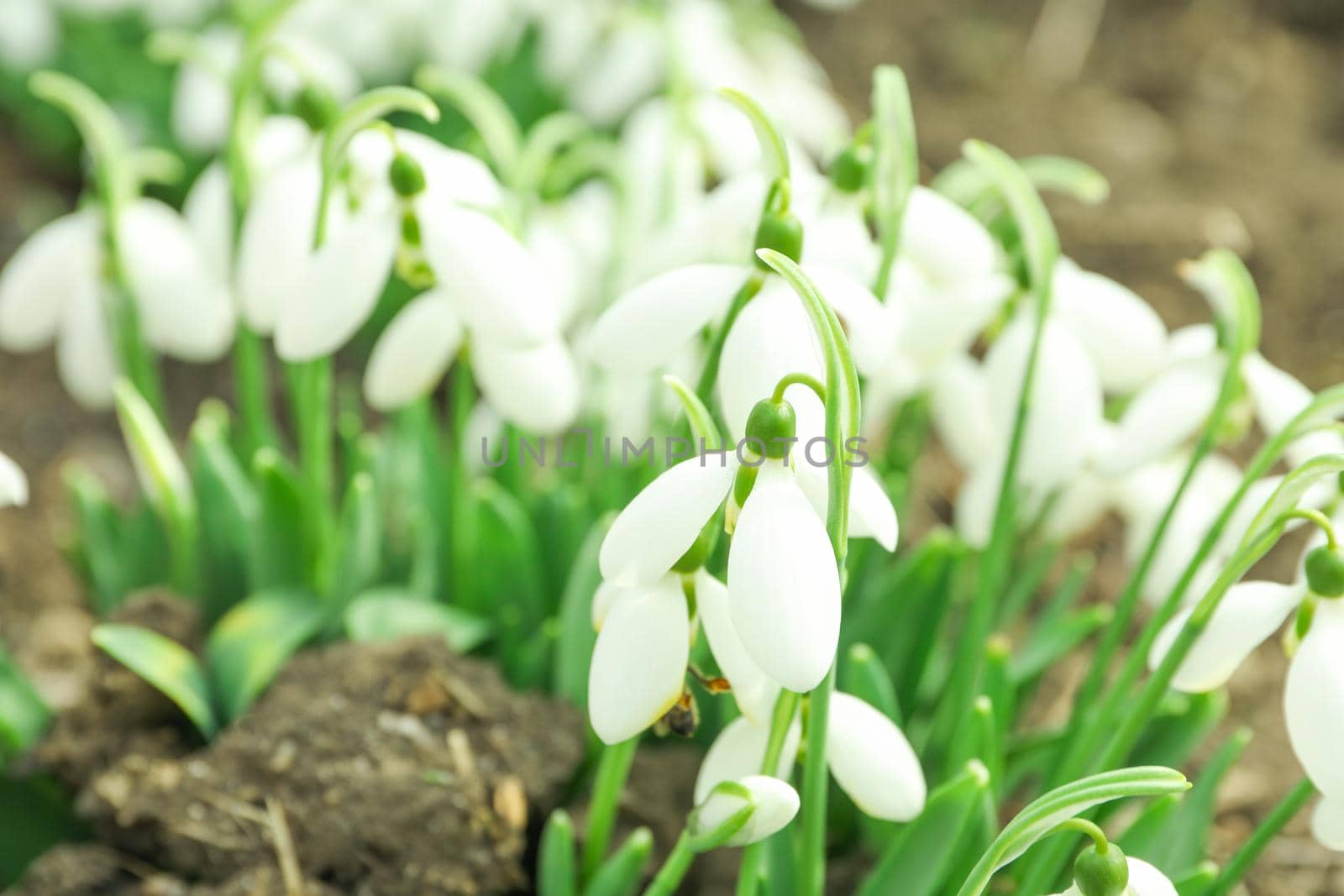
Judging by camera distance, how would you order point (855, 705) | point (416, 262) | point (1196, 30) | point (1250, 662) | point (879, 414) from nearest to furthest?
point (855, 705), point (416, 262), point (879, 414), point (1250, 662), point (1196, 30)

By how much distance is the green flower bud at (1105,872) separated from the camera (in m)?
0.76

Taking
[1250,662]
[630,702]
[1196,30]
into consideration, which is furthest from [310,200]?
[1196,30]

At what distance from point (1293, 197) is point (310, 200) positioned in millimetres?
2364

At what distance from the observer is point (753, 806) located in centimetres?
83

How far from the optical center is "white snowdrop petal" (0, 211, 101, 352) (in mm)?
1320

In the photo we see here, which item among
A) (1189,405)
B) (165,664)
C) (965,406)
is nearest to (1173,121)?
(965,406)

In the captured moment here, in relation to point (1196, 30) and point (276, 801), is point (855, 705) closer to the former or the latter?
point (276, 801)

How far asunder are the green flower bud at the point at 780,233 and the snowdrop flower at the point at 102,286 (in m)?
0.68

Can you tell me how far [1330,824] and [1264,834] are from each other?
0.53 feet

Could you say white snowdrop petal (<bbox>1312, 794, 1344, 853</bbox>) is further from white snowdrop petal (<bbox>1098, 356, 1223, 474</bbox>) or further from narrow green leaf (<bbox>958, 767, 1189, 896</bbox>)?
white snowdrop petal (<bbox>1098, 356, 1223, 474</bbox>)

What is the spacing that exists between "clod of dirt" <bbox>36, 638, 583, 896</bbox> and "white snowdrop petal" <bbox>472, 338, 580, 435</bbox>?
24 cm

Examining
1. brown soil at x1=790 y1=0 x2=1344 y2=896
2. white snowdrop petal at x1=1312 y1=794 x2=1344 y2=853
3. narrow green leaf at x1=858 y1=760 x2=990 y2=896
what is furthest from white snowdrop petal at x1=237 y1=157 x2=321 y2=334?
brown soil at x1=790 y1=0 x2=1344 y2=896

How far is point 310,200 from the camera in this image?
1181 mm

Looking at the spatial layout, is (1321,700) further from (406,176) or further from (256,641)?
(256,641)
